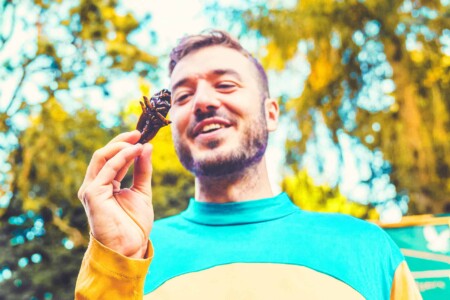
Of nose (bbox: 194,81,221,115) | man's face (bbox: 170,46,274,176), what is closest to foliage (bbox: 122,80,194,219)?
man's face (bbox: 170,46,274,176)

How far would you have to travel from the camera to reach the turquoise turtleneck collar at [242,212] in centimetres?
157

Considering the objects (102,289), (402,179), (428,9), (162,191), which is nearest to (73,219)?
(162,191)

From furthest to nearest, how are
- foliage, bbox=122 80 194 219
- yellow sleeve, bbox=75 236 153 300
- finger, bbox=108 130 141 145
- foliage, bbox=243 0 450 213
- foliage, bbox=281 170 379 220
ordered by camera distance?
foliage, bbox=122 80 194 219 → foliage, bbox=281 170 379 220 → foliage, bbox=243 0 450 213 → finger, bbox=108 130 141 145 → yellow sleeve, bbox=75 236 153 300

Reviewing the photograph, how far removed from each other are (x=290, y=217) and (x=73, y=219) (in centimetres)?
597

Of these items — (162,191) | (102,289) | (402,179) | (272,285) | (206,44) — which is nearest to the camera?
(102,289)

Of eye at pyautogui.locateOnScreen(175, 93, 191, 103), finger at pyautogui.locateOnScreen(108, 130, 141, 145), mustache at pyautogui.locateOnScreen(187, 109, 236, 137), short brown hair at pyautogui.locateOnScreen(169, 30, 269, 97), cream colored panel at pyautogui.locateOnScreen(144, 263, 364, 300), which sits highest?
short brown hair at pyautogui.locateOnScreen(169, 30, 269, 97)

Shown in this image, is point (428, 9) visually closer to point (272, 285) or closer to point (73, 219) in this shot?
point (272, 285)

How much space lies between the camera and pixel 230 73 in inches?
66.5

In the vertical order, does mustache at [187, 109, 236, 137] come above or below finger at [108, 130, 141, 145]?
above

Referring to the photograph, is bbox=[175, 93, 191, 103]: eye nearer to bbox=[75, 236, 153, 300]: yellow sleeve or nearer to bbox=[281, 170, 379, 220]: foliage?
bbox=[75, 236, 153, 300]: yellow sleeve

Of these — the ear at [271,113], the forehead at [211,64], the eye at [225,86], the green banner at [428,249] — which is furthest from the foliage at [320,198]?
the eye at [225,86]

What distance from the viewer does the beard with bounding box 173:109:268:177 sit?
1.56m

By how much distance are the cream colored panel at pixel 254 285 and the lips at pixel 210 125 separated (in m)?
0.44

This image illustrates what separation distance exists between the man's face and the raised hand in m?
0.40
